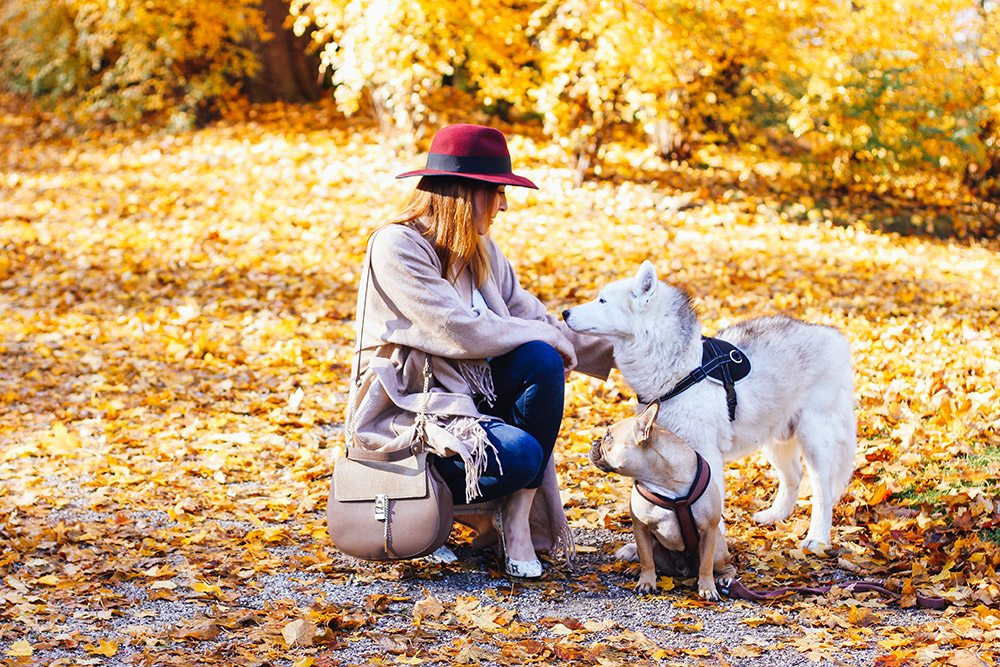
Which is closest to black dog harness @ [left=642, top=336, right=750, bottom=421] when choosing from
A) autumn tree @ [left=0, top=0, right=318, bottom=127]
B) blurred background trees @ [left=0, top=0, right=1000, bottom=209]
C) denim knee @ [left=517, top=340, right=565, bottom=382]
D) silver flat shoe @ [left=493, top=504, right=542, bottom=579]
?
denim knee @ [left=517, top=340, right=565, bottom=382]

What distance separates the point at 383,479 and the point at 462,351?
1.77 feet

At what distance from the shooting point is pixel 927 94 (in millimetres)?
10133

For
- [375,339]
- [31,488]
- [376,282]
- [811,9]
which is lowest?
[31,488]

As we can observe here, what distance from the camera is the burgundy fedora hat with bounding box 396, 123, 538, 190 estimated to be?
3.18 meters

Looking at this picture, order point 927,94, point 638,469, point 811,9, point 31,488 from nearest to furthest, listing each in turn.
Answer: point 638,469, point 31,488, point 811,9, point 927,94

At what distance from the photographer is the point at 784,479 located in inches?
153

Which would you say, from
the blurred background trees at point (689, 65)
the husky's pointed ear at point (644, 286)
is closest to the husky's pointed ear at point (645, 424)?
the husky's pointed ear at point (644, 286)

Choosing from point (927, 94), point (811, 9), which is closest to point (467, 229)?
point (811, 9)

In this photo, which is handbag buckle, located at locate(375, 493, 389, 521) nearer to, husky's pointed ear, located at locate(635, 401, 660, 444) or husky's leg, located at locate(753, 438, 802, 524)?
husky's pointed ear, located at locate(635, 401, 660, 444)

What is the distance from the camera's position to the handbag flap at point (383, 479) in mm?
3143

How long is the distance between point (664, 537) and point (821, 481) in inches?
34.7

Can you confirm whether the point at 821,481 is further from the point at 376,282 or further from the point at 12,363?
the point at 12,363

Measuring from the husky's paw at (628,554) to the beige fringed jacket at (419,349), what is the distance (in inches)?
28.5

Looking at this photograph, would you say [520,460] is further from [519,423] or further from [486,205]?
[486,205]
